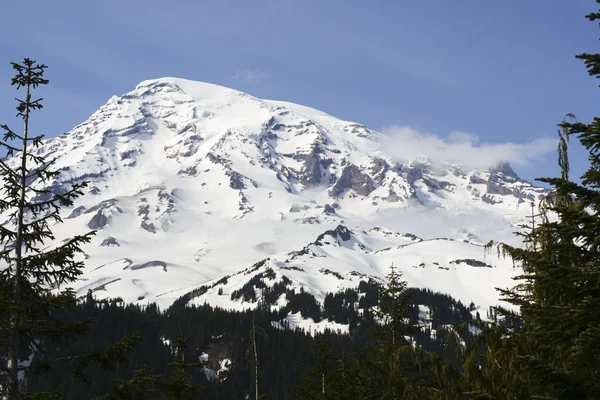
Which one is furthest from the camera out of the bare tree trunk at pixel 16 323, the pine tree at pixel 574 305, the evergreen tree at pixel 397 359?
the evergreen tree at pixel 397 359

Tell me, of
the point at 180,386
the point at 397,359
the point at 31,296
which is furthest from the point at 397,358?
the point at 180,386

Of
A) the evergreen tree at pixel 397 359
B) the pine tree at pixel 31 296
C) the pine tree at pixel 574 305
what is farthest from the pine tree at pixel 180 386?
the pine tree at pixel 574 305

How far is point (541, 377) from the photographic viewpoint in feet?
29.4

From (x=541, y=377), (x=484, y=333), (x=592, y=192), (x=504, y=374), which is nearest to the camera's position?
(x=541, y=377)

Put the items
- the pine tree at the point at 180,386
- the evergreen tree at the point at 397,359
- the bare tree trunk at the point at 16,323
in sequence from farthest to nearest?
the pine tree at the point at 180,386, the evergreen tree at the point at 397,359, the bare tree trunk at the point at 16,323

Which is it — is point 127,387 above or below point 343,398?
above

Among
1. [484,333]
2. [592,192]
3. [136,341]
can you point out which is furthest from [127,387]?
[592,192]

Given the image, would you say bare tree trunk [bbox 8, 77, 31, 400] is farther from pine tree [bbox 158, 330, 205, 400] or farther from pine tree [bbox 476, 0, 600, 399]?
pine tree [bbox 158, 330, 205, 400]

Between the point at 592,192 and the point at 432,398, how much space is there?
8475 mm

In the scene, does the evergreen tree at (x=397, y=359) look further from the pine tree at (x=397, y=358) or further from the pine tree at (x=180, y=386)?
the pine tree at (x=180, y=386)

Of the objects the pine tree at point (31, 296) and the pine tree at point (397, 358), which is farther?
the pine tree at point (397, 358)

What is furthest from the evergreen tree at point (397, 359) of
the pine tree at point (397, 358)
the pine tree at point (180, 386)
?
the pine tree at point (180, 386)

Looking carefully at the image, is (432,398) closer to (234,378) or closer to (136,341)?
(136,341)

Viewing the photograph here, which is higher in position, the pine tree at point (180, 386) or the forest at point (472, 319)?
the forest at point (472, 319)
